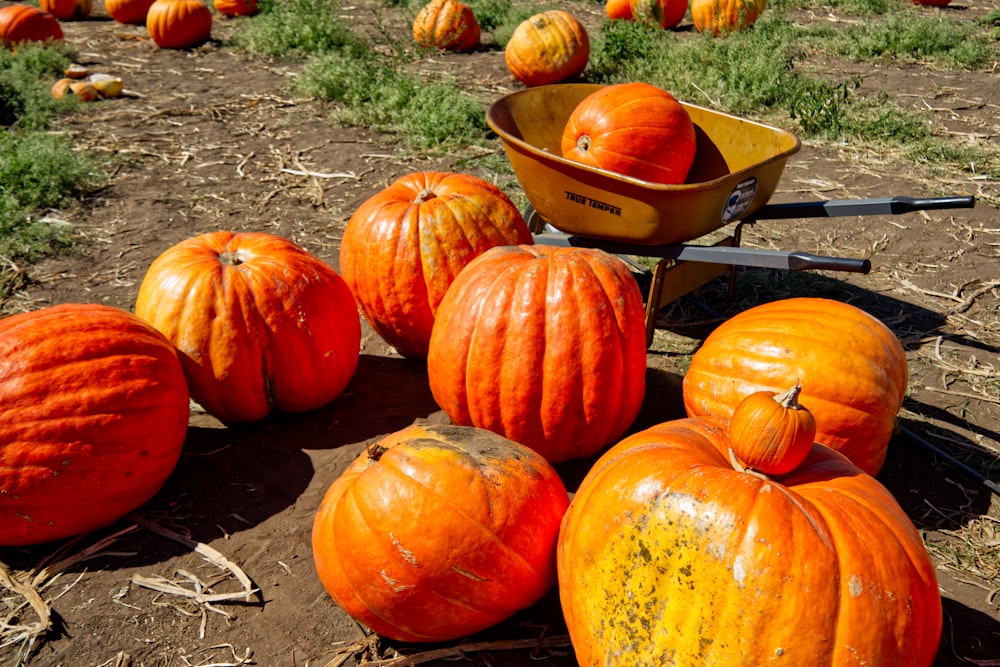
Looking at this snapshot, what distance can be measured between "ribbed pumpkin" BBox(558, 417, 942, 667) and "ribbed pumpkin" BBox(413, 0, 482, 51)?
8.23 meters

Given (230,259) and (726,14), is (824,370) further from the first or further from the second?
(726,14)

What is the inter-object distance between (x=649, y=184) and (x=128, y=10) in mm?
10136

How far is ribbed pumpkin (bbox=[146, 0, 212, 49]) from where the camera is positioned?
9609 mm

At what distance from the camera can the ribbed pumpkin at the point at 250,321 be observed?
10.5 feet

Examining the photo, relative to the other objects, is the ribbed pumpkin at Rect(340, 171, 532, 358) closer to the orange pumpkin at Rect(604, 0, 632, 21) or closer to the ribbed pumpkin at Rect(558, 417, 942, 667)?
the ribbed pumpkin at Rect(558, 417, 942, 667)

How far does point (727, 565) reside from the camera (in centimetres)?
190

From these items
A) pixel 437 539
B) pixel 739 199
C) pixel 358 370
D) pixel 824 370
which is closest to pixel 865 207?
pixel 739 199

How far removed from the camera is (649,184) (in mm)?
3422

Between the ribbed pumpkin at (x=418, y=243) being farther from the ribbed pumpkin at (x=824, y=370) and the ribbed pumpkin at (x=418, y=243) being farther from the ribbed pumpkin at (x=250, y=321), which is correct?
the ribbed pumpkin at (x=824, y=370)

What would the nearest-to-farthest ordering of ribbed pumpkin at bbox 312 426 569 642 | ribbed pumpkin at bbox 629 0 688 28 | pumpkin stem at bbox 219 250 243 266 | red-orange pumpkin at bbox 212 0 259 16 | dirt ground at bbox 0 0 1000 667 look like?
ribbed pumpkin at bbox 312 426 569 642 → dirt ground at bbox 0 0 1000 667 → pumpkin stem at bbox 219 250 243 266 → ribbed pumpkin at bbox 629 0 688 28 → red-orange pumpkin at bbox 212 0 259 16

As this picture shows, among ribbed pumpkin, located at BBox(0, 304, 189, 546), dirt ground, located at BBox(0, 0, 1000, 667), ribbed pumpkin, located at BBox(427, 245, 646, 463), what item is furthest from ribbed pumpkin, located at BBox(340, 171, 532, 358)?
ribbed pumpkin, located at BBox(0, 304, 189, 546)

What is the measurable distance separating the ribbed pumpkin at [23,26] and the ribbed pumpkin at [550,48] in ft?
18.5

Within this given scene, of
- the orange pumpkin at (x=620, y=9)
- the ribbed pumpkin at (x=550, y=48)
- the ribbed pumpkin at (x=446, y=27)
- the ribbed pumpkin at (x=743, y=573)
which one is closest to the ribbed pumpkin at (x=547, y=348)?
the ribbed pumpkin at (x=743, y=573)

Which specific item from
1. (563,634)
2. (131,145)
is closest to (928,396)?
(563,634)
